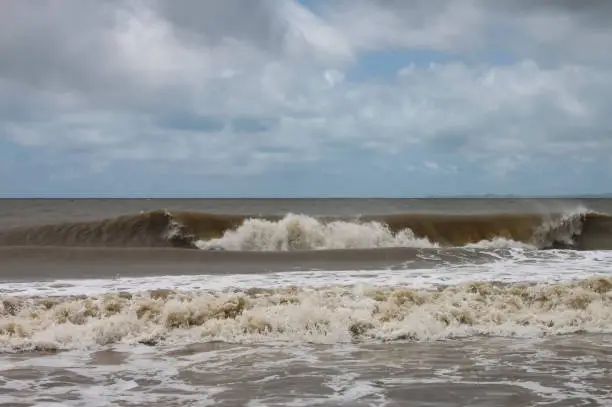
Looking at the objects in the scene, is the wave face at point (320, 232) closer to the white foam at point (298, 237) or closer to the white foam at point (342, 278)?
the white foam at point (298, 237)

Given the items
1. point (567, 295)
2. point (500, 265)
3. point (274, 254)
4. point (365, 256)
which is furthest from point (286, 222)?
point (567, 295)

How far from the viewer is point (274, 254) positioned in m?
19.5

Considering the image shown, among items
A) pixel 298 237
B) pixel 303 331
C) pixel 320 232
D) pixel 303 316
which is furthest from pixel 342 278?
pixel 320 232

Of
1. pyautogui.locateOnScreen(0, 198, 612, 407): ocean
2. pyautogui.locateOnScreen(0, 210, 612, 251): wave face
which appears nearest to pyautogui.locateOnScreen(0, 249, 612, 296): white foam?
pyautogui.locateOnScreen(0, 198, 612, 407): ocean

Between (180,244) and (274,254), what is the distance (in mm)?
5403

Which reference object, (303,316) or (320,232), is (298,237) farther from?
(303,316)

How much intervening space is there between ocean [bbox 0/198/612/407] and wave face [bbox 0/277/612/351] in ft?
0.09

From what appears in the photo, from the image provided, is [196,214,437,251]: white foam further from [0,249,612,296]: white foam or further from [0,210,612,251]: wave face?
[0,249,612,296]: white foam

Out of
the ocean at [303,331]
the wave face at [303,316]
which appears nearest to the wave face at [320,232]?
the ocean at [303,331]

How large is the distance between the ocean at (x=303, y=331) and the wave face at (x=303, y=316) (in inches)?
1.1

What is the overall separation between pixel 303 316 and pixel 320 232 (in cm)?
1335

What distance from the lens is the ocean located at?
22.0 ft

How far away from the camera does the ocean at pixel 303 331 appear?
671cm

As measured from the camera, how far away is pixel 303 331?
944 cm
